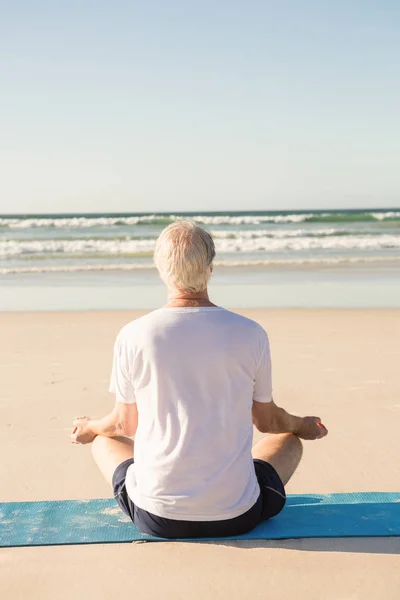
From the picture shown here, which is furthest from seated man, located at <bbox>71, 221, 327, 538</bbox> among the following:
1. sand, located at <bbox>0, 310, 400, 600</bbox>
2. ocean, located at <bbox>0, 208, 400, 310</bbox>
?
ocean, located at <bbox>0, 208, 400, 310</bbox>

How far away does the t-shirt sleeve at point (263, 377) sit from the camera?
257cm

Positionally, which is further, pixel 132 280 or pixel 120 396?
pixel 132 280

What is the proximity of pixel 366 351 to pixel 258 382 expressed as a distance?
14.1 feet

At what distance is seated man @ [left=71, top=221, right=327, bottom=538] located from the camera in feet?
8.18

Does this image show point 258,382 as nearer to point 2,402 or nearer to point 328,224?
point 2,402

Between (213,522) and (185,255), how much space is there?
3.16 feet

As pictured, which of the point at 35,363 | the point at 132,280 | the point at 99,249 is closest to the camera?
the point at 35,363

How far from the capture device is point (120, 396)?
2.71 metres

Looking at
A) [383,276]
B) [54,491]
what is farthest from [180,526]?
[383,276]

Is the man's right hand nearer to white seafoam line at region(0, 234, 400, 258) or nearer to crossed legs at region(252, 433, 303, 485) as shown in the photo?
crossed legs at region(252, 433, 303, 485)

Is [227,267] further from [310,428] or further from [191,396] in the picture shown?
[191,396]

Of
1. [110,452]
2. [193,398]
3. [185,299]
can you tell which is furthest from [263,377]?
[110,452]

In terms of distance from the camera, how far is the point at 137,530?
2887 millimetres

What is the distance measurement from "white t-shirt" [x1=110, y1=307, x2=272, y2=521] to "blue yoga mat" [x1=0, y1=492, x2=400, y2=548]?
324mm
